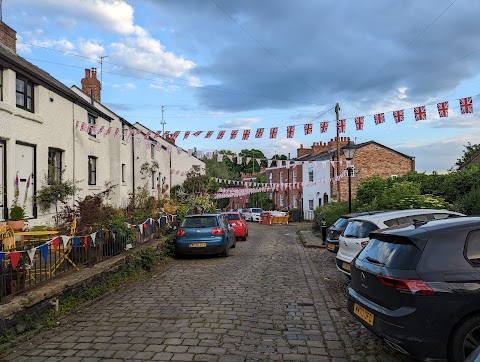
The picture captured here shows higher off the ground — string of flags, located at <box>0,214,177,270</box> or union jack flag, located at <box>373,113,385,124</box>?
union jack flag, located at <box>373,113,385,124</box>

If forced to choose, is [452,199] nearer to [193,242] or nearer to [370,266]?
[193,242]

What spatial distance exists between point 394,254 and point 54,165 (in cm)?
1378

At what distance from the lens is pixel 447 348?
→ 391 cm

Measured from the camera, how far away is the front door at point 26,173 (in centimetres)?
1282

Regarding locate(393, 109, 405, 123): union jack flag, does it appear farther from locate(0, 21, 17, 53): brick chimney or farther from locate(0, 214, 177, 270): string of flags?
locate(0, 21, 17, 53): brick chimney

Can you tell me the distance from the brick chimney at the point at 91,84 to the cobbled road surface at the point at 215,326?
713 inches

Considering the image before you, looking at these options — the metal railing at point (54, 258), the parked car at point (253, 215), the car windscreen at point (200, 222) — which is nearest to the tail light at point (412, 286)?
the metal railing at point (54, 258)

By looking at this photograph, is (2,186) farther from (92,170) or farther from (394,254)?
(394,254)

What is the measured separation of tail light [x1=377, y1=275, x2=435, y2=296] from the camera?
4.00 m

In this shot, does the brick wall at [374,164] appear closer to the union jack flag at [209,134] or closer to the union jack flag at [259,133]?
the union jack flag at [259,133]

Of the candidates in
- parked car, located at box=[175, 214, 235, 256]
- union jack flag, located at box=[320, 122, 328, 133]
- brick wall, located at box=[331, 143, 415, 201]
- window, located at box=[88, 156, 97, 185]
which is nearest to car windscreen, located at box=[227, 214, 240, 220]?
union jack flag, located at box=[320, 122, 328, 133]

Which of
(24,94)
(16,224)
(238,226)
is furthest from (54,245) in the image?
(238,226)

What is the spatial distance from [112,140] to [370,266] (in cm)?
2079

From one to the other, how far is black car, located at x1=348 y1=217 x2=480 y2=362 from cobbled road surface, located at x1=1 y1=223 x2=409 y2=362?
834 millimetres
